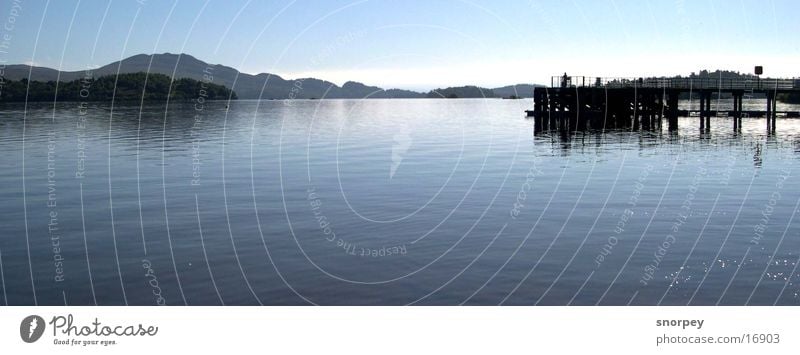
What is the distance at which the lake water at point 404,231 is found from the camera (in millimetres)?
19484

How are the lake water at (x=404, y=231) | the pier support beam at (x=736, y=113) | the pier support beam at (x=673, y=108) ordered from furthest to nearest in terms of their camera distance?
1. the pier support beam at (x=673, y=108)
2. the pier support beam at (x=736, y=113)
3. the lake water at (x=404, y=231)

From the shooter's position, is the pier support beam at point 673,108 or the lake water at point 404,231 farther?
the pier support beam at point 673,108

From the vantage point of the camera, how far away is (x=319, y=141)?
75.9m

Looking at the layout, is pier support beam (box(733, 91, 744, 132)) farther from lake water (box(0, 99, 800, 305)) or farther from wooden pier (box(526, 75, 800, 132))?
lake water (box(0, 99, 800, 305))

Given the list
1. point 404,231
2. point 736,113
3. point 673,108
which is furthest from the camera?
point 736,113

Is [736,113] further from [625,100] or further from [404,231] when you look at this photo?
[404,231]

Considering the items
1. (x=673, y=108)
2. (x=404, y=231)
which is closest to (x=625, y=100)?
(x=673, y=108)

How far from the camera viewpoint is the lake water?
19.5m

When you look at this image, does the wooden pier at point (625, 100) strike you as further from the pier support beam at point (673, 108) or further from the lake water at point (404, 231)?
the lake water at point (404, 231)

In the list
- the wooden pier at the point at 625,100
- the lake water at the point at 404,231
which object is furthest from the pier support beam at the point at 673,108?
the lake water at the point at 404,231

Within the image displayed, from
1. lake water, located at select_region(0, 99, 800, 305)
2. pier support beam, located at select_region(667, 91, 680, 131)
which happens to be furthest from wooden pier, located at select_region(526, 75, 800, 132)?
lake water, located at select_region(0, 99, 800, 305)

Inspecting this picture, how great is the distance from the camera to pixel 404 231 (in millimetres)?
26781

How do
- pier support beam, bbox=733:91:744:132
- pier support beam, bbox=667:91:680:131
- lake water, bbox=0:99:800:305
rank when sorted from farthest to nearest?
pier support beam, bbox=667:91:680:131
pier support beam, bbox=733:91:744:132
lake water, bbox=0:99:800:305

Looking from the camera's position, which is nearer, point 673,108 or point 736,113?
point 673,108
